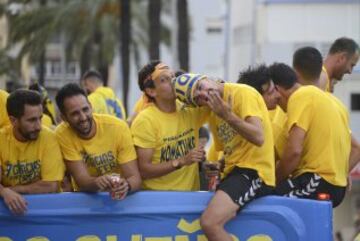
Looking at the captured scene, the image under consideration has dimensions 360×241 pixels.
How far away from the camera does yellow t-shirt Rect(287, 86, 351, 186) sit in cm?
680

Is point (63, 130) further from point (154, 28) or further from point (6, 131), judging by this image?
point (154, 28)

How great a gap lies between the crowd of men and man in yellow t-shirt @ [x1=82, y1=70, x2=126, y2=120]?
4.72 metres

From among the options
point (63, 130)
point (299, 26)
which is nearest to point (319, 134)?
point (63, 130)

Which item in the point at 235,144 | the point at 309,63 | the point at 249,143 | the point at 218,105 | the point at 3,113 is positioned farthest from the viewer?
the point at 3,113

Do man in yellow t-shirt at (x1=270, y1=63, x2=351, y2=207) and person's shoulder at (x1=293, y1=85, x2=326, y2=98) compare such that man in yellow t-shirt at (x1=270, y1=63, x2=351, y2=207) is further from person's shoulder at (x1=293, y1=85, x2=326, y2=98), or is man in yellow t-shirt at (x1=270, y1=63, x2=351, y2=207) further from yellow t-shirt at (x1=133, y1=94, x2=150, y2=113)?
yellow t-shirt at (x1=133, y1=94, x2=150, y2=113)

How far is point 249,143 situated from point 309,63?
3.86 feet

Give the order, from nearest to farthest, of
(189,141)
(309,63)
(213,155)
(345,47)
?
(189,141)
(309,63)
(213,155)
(345,47)

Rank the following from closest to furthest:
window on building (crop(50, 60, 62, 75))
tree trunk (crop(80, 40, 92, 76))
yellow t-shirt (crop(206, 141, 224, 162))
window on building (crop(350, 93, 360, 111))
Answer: yellow t-shirt (crop(206, 141, 224, 162)), tree trunk (crop(80, 40, 92, 76)), window on building (crop(350, 93, 360, 111)), window on building (crop(50, 60, 62, 75))

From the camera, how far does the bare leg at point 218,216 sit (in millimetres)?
6090

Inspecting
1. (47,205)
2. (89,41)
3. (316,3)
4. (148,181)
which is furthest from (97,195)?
(316,3)

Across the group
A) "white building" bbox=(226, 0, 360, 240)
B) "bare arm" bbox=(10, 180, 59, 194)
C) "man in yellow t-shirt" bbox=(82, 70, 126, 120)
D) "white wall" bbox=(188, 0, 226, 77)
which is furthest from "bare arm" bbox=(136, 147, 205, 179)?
"white wall" bbox=(188, 0, 226, 77)

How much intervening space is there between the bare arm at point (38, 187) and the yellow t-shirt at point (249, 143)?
1077 millimetres

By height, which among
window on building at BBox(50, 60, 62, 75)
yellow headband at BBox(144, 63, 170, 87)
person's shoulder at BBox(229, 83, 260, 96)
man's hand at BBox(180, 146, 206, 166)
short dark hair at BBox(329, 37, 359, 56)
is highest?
short dark hair at BBox(329, 37, 359, 56)

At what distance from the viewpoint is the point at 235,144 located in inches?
257
